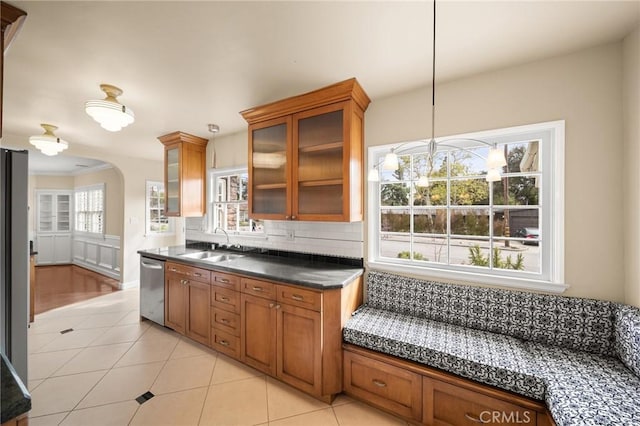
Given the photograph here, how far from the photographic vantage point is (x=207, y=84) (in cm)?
221

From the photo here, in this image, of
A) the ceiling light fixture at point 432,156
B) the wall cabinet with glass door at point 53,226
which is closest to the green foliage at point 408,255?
the ceiling light fixture at point 432,156

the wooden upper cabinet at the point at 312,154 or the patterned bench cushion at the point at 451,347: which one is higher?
the wooden upper cabinet at the point at 312,154

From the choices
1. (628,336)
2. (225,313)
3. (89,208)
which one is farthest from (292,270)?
(89,208)

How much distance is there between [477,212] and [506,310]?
765 millimetres

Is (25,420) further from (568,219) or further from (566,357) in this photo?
(568,219)

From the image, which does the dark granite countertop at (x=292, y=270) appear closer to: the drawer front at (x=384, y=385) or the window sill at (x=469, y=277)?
the window sill at (x=469, y=277)

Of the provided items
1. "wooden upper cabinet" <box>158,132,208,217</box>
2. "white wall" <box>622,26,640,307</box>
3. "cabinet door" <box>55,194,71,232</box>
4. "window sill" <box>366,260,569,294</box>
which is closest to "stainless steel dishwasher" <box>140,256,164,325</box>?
"wooden upper cabinet" <box>158,132,208,217</box>

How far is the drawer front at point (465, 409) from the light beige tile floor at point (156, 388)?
0.97 feet

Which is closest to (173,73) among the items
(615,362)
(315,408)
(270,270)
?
(270,270)

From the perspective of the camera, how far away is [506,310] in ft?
6.11

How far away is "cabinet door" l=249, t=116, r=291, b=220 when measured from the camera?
2.54 m

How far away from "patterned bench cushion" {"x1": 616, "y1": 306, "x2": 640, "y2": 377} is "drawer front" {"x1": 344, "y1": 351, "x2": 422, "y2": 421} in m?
1.12

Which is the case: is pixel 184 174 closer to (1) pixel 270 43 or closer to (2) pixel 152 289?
(2) pixel 152 289

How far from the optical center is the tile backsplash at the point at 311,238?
2547mm
